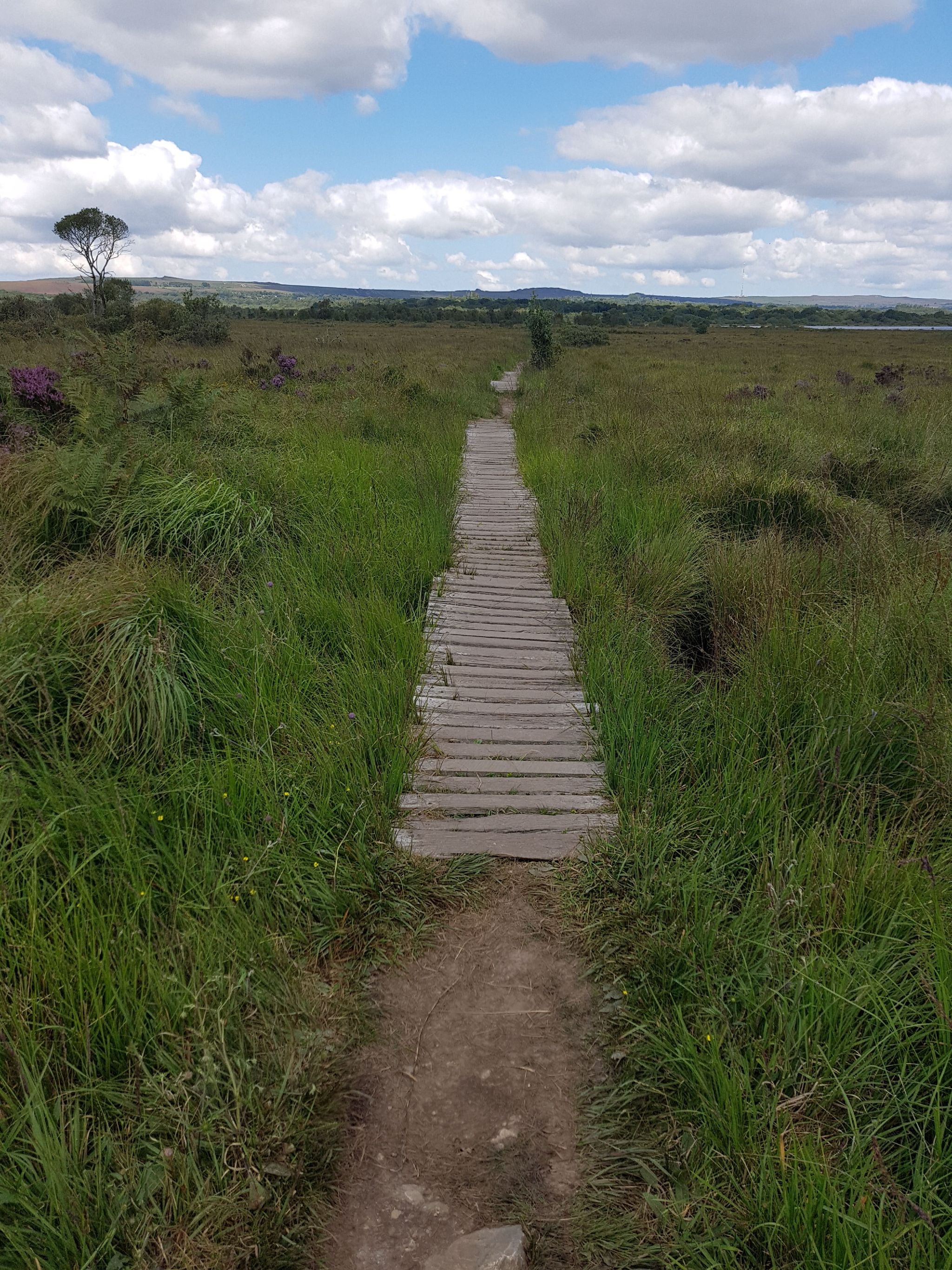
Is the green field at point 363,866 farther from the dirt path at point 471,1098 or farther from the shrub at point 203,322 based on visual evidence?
the shrub at point 203,322

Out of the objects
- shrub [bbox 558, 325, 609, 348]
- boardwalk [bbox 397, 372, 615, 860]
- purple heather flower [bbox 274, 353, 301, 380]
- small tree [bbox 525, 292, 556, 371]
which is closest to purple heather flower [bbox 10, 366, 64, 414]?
boardwalk [bbox 397, 372, 615, 860]

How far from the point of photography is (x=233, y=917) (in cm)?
264

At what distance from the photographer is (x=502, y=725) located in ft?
14.4

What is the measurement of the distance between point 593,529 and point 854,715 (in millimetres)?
3888

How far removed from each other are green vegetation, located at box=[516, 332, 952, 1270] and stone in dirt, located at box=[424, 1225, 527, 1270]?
192 mm

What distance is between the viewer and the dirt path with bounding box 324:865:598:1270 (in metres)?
1.99

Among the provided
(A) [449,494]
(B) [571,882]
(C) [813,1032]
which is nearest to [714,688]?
(B) [571,882]

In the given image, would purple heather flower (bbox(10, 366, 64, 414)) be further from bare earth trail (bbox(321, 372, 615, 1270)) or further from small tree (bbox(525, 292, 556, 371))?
small tree (bbox(525, 292, 556, 371))

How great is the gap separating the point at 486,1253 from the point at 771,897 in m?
1.43

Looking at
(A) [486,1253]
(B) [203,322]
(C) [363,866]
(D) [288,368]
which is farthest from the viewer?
(B) [203,322]

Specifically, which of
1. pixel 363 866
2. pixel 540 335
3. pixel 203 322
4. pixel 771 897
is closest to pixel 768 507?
pixel 771 897

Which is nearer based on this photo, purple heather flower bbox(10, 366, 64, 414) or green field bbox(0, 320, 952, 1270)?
green field bbox(0, 320, 952, 1270)

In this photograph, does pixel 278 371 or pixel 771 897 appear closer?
pixel 771 897

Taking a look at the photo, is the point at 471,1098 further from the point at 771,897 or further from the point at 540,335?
the point at 540,335
